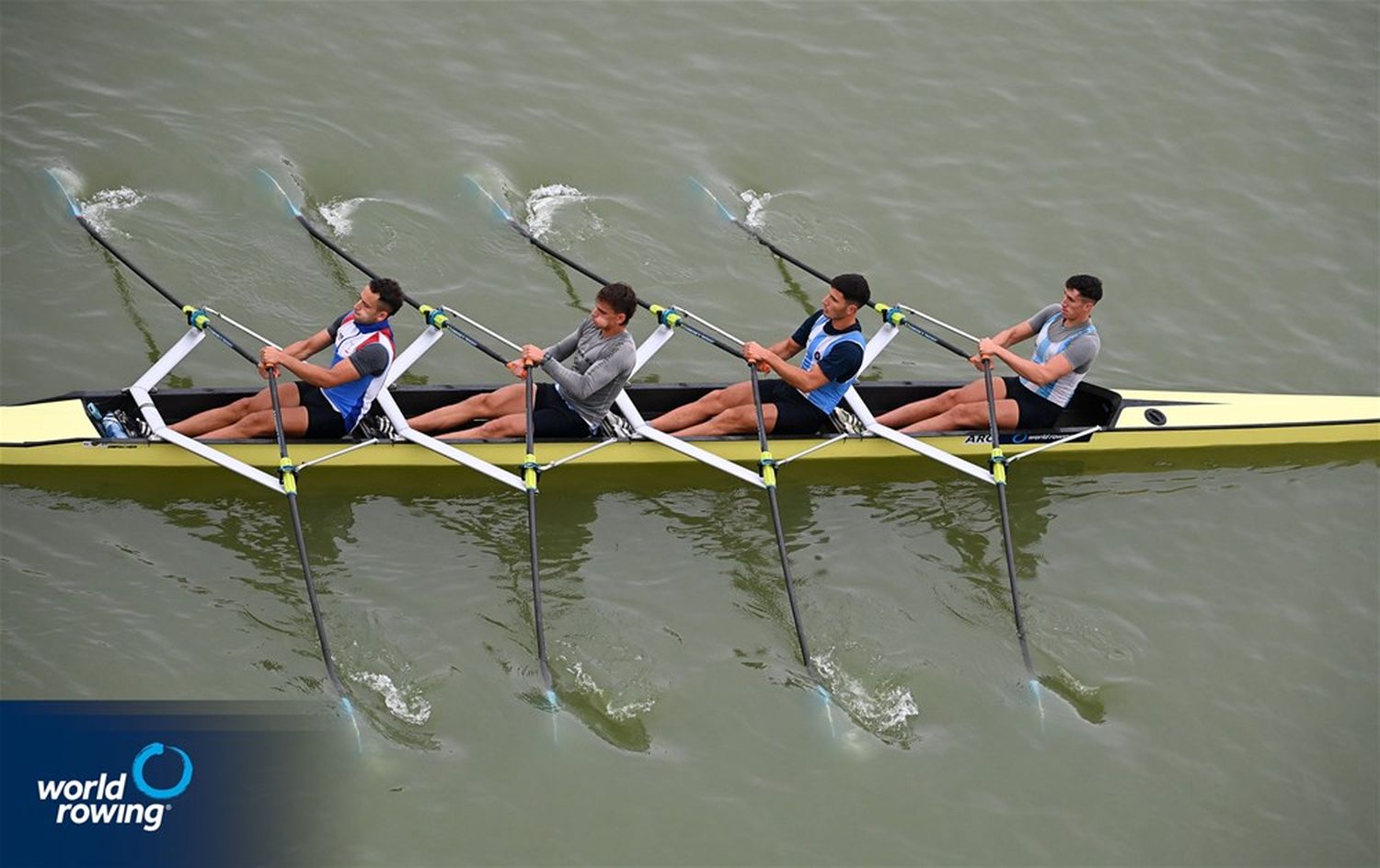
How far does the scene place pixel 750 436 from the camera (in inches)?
477

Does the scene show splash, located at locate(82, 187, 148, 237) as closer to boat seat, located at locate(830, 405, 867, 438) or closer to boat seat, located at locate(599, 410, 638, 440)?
boat seat, located at locate(599, 410, 638, 440)

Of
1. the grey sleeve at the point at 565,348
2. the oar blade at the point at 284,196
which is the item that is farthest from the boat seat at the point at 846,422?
the oar blade at the point at 284,196

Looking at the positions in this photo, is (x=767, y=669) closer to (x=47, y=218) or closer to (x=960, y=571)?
(x=960, y=571)

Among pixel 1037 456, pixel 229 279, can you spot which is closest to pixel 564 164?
pixel 229 279

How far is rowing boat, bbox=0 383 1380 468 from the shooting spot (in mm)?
11328

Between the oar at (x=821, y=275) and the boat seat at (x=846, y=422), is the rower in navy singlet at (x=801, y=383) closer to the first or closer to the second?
the boat seat at (x=846, y=422)

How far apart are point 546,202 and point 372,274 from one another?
2.91 m

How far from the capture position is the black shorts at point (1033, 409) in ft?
40.5

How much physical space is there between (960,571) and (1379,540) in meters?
3.68

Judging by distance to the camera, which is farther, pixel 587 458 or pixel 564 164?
pixel 564 164

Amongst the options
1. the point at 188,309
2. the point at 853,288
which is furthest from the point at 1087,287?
the point at 188,309

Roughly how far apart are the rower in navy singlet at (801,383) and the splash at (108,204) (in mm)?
5483

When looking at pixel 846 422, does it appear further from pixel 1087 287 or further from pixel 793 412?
pixel 1087 287

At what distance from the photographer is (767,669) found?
1074 centimetres
